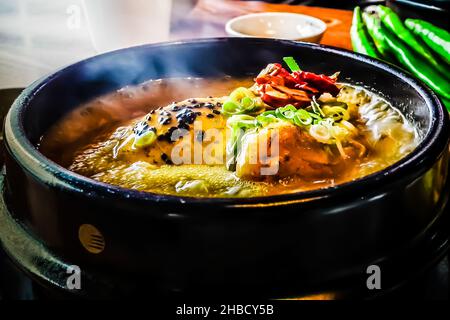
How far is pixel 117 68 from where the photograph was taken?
93.1 inches

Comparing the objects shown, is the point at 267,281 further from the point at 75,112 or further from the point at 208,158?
the point at 75,112

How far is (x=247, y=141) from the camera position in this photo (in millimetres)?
1798

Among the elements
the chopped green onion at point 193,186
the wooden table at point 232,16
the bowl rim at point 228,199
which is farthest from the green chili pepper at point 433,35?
the chopped green onion at point 193,186

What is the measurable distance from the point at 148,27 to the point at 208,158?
1.70 meters

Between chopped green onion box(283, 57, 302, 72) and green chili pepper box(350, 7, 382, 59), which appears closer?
chopped green onion box(283, 57, 302, 72)

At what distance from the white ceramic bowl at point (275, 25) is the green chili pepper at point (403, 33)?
460mm

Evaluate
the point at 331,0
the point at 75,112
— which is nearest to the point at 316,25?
the point at 75,112

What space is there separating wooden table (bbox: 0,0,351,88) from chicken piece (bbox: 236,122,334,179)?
2.06m

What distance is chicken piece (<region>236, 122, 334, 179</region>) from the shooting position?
1.75 metres

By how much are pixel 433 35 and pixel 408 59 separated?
20 cm

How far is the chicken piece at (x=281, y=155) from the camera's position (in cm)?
175

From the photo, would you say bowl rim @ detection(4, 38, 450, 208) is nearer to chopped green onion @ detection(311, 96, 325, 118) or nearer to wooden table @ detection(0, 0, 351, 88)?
chopped green onion @ detection(311, 96, 325, 118)

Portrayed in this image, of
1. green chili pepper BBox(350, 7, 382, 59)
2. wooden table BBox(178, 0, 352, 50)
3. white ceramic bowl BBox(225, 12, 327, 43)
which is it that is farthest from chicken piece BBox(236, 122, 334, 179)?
wooden table BBox(178, 0, 352, 50)

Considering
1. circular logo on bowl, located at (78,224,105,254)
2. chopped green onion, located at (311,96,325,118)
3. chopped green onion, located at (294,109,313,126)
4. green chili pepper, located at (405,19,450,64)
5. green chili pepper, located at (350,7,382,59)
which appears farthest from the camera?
green chili pepper, located at (350,7,382,59)
